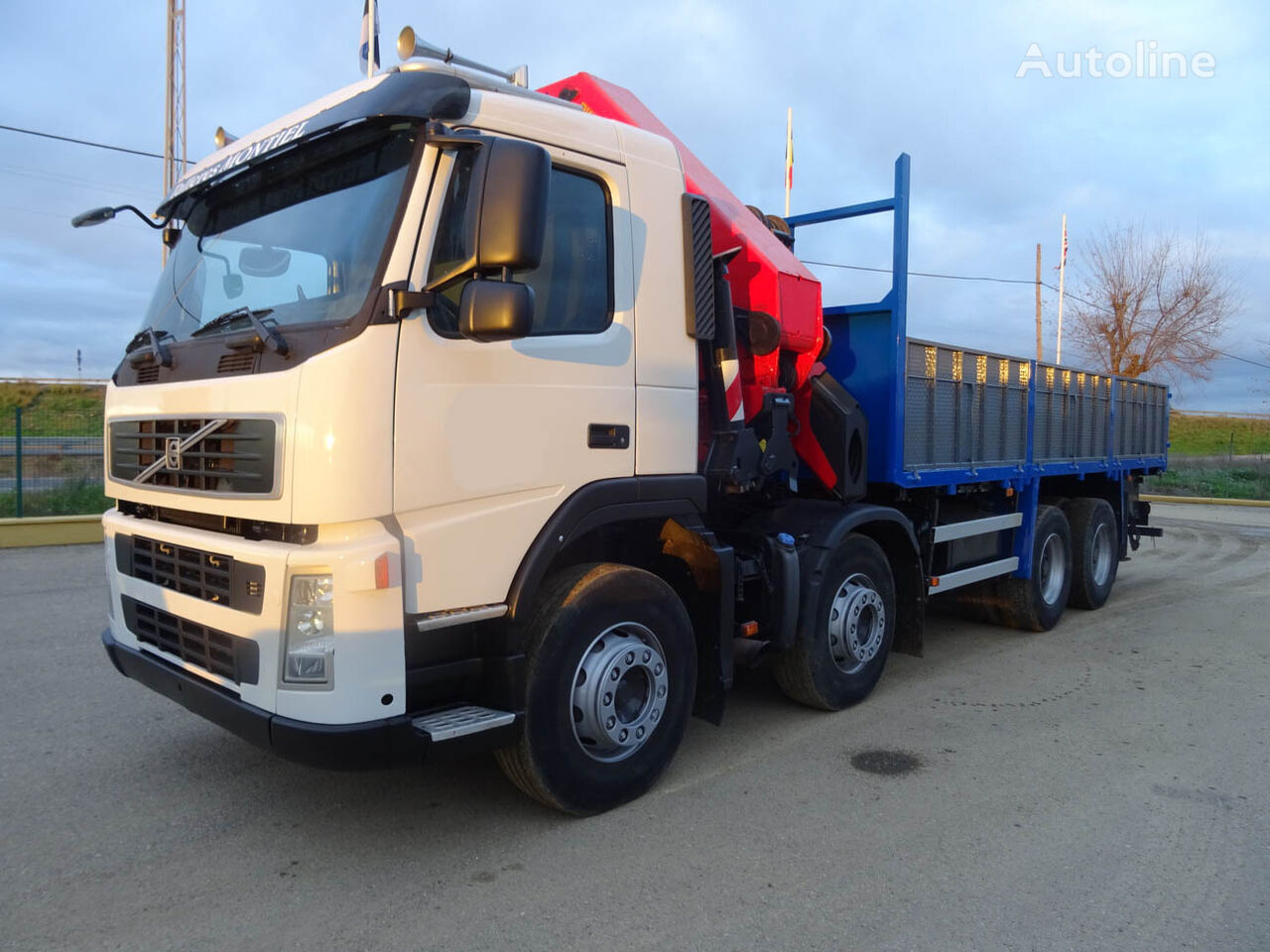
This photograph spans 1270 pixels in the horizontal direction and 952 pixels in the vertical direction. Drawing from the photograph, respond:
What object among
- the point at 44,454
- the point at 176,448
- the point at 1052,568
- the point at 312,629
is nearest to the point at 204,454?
the point at 176,448

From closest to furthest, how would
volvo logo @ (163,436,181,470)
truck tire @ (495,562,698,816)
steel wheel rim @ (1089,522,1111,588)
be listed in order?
volvo logo @ (163,436,181,470) → truck tire @ (495,562,698,816) → steel wheel rim @ (1089,522,1111,588)

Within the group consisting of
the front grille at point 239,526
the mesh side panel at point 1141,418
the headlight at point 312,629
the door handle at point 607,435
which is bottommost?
the headlight at point 312,629

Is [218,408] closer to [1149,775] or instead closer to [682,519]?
[682,519]

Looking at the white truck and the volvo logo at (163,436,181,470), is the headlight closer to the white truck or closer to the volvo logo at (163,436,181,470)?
the white truck

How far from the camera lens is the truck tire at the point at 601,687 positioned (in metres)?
3.56

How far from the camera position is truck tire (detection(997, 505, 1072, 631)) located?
24.5 feet

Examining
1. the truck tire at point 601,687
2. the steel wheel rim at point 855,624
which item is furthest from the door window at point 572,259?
the steel wheel rim at point 855,624

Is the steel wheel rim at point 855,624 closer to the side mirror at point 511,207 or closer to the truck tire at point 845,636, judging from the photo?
the truck tire at point 845,636

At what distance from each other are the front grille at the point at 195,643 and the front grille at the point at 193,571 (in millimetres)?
120

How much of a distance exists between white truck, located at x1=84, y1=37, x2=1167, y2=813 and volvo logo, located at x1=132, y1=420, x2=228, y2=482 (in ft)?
0.07

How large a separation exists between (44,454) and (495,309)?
1171 centimetres

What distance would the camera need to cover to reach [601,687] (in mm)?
3732

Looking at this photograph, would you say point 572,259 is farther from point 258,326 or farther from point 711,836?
point 711,836

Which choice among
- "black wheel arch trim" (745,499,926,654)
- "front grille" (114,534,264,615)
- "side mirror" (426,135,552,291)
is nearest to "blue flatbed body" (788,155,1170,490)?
"black wheel arch trim" (745,499,926,654)
